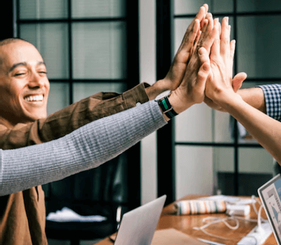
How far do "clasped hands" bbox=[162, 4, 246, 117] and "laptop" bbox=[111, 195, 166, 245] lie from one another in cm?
36

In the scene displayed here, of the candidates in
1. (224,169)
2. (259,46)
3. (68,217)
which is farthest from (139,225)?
(259,46)

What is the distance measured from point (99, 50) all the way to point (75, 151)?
2.55 metres

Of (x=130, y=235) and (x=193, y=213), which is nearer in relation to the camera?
(x=130, y=235)

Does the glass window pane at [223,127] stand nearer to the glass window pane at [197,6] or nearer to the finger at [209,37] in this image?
the glass window pane at [197,6]

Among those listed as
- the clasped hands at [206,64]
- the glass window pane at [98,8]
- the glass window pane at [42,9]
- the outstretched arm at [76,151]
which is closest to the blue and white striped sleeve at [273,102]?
the clasped hands at [206,64]

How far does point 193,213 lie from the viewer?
6.79 feet

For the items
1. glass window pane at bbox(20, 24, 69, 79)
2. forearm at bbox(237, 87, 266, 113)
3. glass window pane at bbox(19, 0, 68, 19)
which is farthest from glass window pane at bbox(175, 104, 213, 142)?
forearm at bbox(237, 87, 266, 113)

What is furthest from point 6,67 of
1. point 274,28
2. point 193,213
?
point 274,28

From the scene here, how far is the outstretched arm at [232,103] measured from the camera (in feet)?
3.61

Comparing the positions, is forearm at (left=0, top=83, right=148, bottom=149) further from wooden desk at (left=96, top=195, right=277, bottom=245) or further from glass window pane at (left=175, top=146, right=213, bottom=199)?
glass window pane at (left=175, top=146, right=213, bottom=199)

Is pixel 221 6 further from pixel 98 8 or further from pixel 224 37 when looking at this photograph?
pixel 224 37

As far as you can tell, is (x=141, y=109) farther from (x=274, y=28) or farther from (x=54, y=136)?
(x=274, y=28)

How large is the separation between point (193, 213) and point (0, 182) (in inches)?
Answer: 54.7

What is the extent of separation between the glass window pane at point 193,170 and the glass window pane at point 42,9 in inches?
58.9
